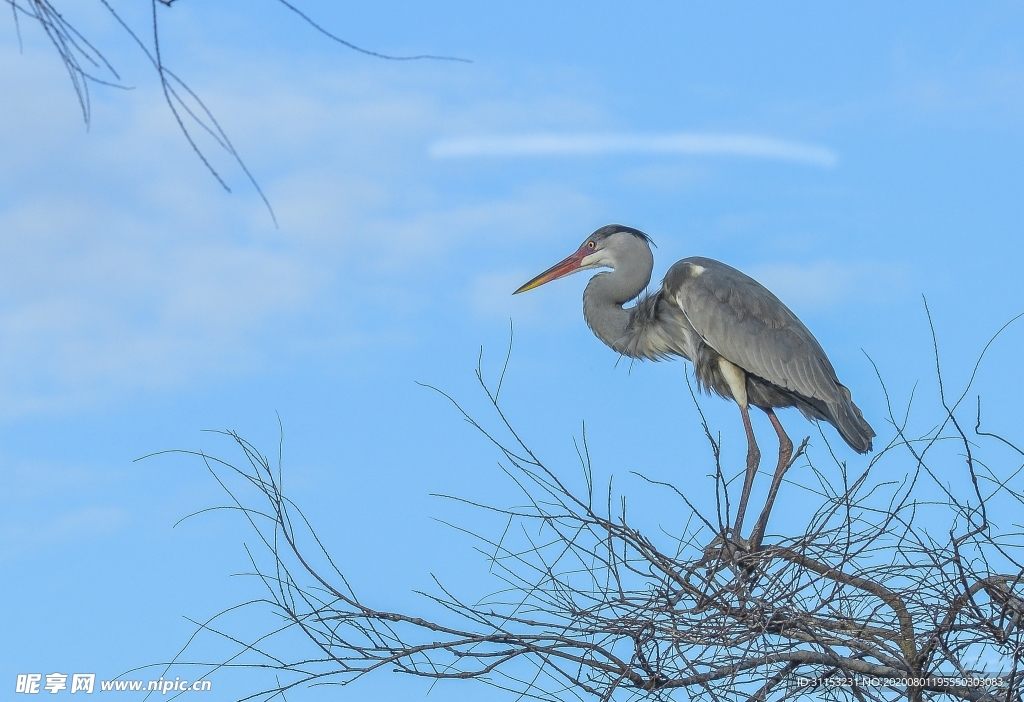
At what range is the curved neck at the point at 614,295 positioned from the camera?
273 inches

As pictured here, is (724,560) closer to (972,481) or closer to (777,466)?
(972,481)

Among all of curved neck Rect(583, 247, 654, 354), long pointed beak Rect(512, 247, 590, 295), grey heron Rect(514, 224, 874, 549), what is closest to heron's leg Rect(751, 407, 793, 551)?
grey heron Rect(514, 224, 874, 549)

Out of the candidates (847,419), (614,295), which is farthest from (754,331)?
(614,295)

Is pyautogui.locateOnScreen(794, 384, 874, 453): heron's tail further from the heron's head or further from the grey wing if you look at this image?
the heron's head

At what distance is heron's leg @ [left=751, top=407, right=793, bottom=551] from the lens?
5617 millimetres

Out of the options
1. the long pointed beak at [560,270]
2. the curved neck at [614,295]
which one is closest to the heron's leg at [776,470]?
the curved neck at [614,295]

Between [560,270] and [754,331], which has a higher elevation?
[560,270]

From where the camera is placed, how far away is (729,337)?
6.35m

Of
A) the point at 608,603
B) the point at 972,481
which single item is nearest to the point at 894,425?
the point at 972,481

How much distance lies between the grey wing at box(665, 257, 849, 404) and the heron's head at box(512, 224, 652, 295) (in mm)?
609

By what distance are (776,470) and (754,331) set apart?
778 millimetres

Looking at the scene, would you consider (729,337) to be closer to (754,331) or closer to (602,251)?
(754,331)

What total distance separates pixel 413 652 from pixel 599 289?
3994 mm

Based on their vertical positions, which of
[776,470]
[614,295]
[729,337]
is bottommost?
[776,470]
